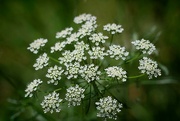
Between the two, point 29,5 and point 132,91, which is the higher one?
point 29,5

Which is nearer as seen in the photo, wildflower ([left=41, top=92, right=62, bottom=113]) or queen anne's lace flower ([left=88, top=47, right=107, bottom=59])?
wildflower ([left=41, top=92, right=62, bottom=113])

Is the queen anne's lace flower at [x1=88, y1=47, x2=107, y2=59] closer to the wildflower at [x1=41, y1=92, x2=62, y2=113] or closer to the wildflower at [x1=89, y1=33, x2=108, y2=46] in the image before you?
the wildflower at [x1=89, y1=33, x2=108, y2=46]

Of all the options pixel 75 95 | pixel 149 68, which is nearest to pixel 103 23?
pixel 149 68

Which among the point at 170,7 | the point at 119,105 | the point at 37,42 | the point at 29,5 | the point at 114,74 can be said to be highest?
the point at 29,5

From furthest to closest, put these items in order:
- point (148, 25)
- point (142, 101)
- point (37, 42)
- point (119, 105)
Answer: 1. point (148, 25)
2. point (142, 101)
3. point (37, 42)
4. point (119, 105)

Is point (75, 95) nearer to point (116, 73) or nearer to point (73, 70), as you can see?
point (73, 70)

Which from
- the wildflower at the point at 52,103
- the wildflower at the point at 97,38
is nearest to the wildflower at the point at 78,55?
the wildflower at the point at 97,38

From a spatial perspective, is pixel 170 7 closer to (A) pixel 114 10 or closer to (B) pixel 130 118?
(A) pixel 114 10

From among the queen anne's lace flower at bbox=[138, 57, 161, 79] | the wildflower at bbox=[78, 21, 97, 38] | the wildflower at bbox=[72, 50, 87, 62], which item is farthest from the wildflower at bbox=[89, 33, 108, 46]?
the queen anne's lace flower at bbox=[138, 57, 161, 79]

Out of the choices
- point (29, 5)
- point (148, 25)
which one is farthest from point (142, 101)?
point (29, 5)
